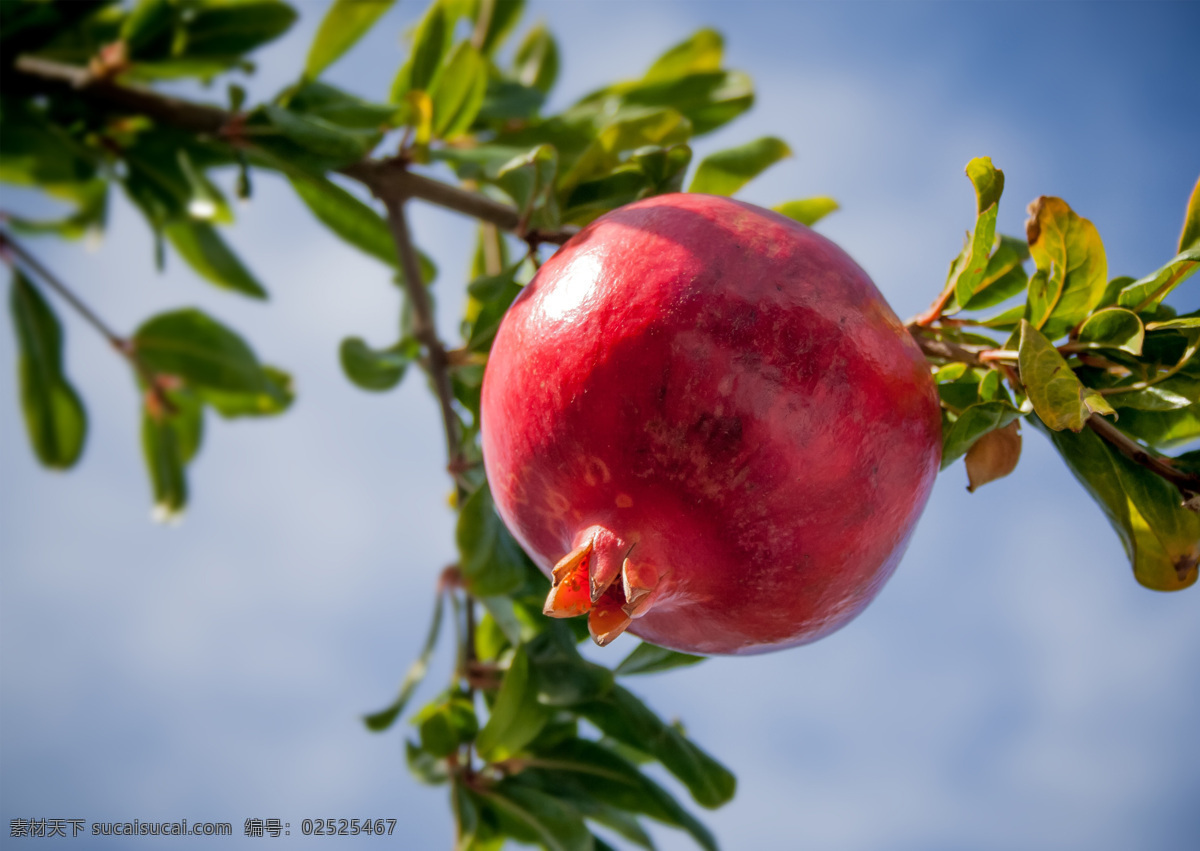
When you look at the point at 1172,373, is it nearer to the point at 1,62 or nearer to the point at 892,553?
the point at 892,553

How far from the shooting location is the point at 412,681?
65.1 inches

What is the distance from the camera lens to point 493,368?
34.0 inches

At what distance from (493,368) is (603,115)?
0.95 m

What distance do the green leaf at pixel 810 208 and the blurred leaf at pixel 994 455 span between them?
1.46 feet

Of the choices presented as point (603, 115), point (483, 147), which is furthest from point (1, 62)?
point (603, 115)

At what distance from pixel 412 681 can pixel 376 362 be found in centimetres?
58

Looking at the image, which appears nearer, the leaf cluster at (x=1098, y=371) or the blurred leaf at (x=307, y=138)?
the leaf cluster at (x=1098, y=371)

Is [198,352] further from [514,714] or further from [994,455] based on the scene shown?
[994,455]

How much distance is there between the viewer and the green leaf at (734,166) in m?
1.25

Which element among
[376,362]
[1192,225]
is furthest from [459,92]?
[1192,225]

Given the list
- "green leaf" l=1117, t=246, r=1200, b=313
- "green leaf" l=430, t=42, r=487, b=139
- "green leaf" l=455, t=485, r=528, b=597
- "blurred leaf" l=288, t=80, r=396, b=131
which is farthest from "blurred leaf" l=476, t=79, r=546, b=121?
"green leaf" l=1117, t=246, r=1200, b=313

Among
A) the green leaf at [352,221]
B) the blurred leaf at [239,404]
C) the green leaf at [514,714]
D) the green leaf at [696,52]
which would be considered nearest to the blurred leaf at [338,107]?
the green leaf at [352,221]

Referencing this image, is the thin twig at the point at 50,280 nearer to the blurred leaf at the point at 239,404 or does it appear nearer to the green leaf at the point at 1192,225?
the blurred leaf at the point at 239,404

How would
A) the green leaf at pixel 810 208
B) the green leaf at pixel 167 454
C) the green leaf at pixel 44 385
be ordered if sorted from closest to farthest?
the green leaf at pixel 810 208
the green leaf at pixel 44 385
the green leaf at pixel 167 454
